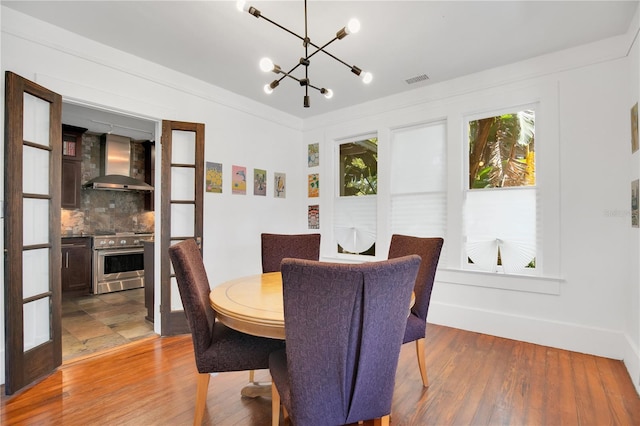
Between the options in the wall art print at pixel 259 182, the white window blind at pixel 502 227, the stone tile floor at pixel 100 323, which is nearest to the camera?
the stone tile floor at pixel 100 323

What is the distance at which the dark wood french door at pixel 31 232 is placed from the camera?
213cm

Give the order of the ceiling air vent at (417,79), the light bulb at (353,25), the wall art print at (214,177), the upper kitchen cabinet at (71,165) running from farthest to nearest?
the upper kitchen cabinet at (71,165) → the wall art print at (214,177) → the ceiling air vent at (417,79) → the light bulb at (353,25)

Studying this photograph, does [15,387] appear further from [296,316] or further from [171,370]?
[296,316]

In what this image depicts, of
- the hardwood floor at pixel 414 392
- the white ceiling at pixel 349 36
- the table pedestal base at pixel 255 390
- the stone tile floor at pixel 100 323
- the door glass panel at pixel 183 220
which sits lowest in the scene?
the stone tile floor at pixel 100 323

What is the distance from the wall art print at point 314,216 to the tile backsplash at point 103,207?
3.34m

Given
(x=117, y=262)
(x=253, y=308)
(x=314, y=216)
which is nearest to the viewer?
(x=253, y=308)

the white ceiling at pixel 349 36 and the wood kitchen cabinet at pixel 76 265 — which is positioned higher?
the white ceiling at pixel 349 36

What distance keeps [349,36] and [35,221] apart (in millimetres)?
2895

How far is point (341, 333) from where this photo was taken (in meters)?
1.12

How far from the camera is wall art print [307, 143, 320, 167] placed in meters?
4.71

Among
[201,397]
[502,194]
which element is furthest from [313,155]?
[201,397]

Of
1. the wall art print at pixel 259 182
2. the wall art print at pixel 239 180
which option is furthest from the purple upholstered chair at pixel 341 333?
the wall art print at pixel 259 182

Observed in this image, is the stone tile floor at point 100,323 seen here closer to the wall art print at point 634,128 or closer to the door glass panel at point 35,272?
the door glass panel at point 35,272

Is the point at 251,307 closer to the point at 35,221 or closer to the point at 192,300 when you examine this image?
the point at 192,300
